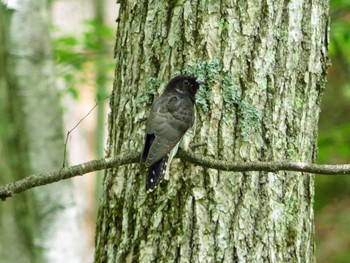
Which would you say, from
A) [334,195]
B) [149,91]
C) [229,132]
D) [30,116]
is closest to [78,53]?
[30,116]

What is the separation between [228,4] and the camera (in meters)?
4.16

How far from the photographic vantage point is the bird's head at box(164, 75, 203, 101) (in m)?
4.11

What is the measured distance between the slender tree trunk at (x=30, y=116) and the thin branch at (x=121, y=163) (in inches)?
133

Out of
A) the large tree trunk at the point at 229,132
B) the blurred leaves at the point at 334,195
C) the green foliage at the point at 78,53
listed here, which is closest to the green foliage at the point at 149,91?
the large tree trunk at the point at 229,132

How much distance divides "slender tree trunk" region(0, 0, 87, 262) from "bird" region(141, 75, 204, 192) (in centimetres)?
293

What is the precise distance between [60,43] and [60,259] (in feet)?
11.3

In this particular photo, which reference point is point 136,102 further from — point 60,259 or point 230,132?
point 60,259

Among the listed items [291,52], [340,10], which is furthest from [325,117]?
[291,52]

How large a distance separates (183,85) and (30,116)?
3.28 m

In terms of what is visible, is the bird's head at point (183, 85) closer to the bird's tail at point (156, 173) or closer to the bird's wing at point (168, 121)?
the bird's wing at point (168, 121)

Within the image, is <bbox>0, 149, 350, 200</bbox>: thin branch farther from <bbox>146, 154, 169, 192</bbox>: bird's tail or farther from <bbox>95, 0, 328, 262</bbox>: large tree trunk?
<bbox>95, 0, 328, 262</bbox>: large tree trunk

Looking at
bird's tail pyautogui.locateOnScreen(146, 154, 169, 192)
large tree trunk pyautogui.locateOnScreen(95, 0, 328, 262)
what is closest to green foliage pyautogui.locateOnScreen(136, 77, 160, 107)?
large tree trunk pyautogui.locateOnScreen(95, 0, 328, 262)

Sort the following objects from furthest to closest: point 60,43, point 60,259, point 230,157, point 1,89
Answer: point 60,43, point 1,89, point 60,259, point 230,157

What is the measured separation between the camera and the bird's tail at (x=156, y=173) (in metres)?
3.95
